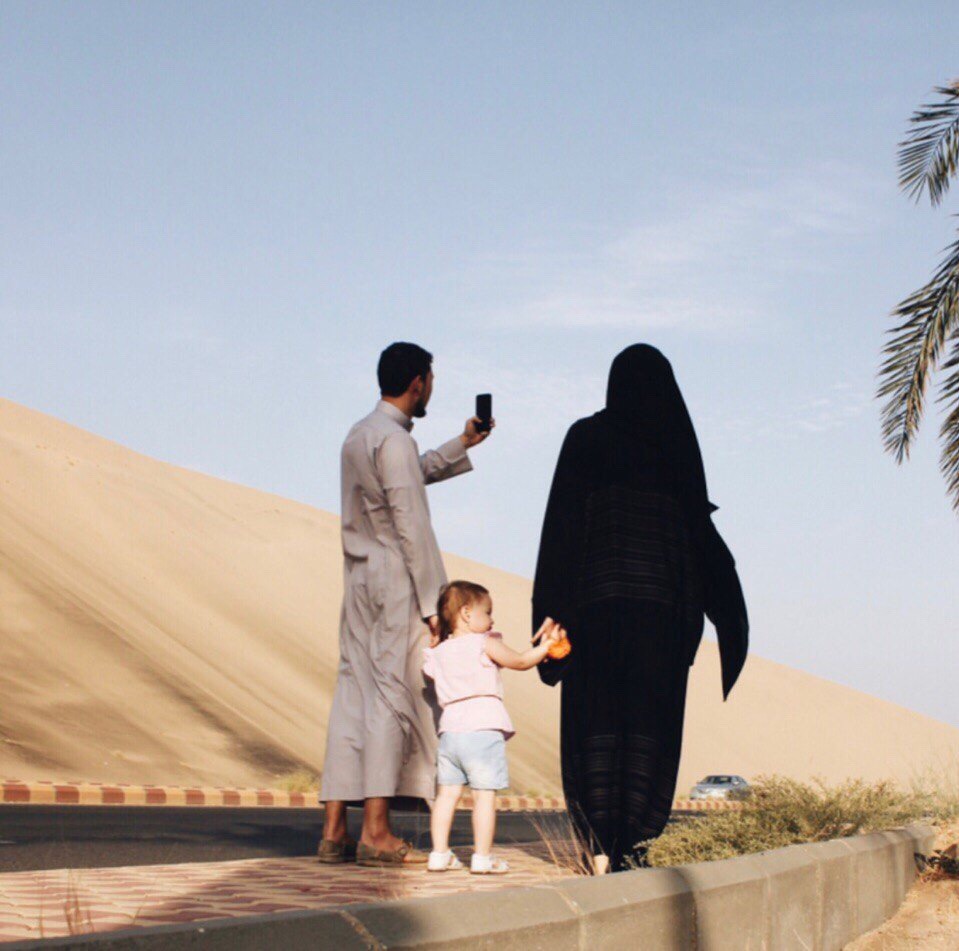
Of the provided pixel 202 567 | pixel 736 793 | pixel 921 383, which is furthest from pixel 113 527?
pixel 736 793

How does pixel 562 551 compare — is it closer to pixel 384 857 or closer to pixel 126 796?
pixel 384 857

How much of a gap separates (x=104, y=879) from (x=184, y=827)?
199 inches

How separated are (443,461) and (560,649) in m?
1.20

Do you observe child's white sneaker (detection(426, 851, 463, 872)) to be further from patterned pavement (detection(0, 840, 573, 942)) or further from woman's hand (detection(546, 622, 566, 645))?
woman's hand (detection(546, 622, 566, 645))

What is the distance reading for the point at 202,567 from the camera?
1829 inches

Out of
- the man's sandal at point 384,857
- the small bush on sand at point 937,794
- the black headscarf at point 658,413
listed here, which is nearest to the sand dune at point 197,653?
the small bush on sand at point 937,794

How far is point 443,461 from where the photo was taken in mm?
7047

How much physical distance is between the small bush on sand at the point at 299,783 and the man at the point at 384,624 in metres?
15.7

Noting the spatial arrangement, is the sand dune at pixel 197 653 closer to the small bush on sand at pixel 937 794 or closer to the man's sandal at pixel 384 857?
the small bush on sand at pixel 937 794

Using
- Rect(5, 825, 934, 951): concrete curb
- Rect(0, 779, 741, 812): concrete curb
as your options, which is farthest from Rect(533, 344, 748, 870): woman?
Rect(0, 779, 741, 812): concrete curb

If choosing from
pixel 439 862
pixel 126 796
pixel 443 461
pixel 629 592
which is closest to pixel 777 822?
pixel 629 592

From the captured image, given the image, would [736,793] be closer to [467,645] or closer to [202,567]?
[467,645]

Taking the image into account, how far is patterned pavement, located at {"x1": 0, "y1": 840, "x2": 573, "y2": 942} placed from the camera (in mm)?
4371

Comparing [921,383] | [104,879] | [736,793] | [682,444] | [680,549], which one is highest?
[921,383]
